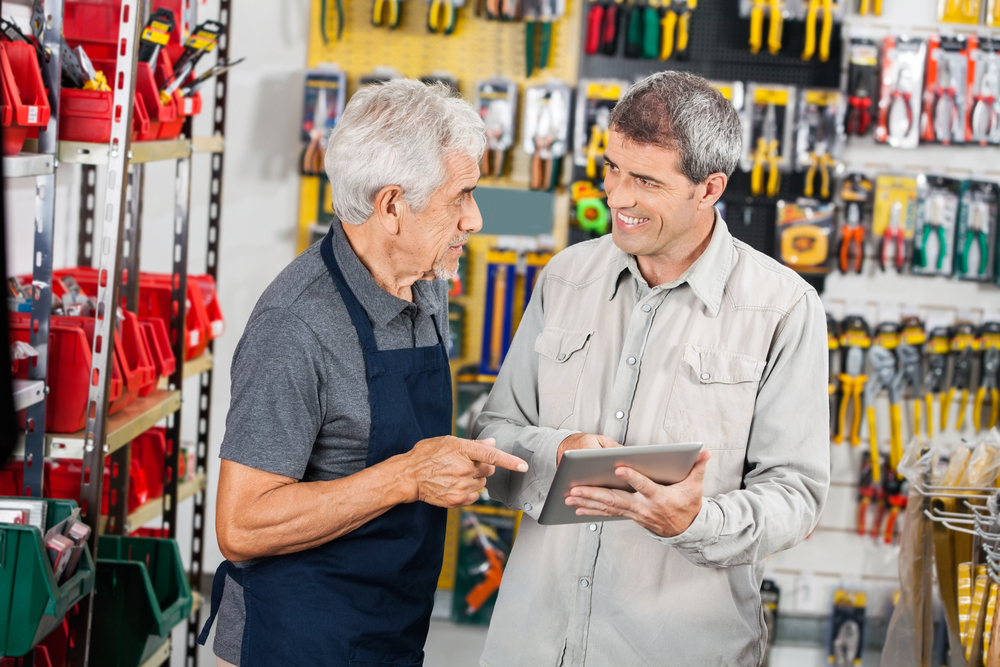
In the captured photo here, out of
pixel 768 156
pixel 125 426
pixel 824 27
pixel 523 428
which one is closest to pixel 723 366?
pixel 523 428

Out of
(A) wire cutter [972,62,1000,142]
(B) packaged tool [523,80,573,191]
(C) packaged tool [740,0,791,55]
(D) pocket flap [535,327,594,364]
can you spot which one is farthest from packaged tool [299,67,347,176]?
(A) wire cutter [972,62,1000,142]

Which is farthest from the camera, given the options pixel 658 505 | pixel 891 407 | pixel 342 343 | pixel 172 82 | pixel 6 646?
pixel 891 407

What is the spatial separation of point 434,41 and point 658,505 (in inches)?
125

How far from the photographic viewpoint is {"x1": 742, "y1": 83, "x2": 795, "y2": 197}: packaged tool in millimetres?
4016

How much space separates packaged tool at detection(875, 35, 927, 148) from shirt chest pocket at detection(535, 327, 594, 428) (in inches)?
109

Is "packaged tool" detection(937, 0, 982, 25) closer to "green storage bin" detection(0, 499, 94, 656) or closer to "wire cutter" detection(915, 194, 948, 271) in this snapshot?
"wire cutter" detection(915, 194, 948, 271)

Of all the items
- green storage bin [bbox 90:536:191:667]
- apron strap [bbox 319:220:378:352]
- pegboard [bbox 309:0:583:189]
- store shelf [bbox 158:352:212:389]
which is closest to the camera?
apron strap [bbox 319:220:378:352]

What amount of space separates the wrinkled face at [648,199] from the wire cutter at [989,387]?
2881 mm

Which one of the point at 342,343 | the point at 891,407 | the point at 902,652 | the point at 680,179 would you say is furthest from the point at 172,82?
the point at 891,407

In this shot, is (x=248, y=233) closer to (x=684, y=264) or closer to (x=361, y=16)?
(x=361, y=16)

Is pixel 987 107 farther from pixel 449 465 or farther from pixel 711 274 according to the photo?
pixel 449 465

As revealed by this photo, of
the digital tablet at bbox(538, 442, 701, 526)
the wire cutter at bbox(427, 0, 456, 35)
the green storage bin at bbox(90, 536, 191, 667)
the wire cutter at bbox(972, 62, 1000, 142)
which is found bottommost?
the green storage bin at bbox(90, 536, 191, 667)

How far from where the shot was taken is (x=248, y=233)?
14.4 feet

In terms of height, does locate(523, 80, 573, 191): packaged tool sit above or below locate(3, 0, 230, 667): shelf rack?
above
